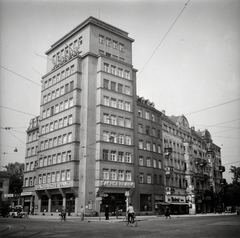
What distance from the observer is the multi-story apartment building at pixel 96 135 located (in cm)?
4791

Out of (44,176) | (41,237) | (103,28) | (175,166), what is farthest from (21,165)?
(41,237)

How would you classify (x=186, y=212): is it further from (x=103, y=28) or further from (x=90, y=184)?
(x=103, y=28)

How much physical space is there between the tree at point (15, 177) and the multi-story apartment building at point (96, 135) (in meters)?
22.2

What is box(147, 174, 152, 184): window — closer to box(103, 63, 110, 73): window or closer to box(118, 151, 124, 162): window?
box(118, 151, 124, 162): window

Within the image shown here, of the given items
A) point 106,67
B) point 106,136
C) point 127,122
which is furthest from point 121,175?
point 106,67

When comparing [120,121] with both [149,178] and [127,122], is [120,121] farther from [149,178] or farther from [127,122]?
[149,178]

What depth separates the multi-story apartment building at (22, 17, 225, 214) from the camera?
157 feet

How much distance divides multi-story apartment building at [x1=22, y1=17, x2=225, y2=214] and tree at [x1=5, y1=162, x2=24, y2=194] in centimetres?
2218

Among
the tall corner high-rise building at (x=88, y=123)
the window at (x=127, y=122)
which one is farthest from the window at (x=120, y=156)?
the window at (x=127, y=122)

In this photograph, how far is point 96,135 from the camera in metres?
48.9

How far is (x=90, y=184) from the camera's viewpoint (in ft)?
152

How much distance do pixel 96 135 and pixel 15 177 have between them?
47194 millimetres

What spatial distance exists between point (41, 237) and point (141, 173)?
134 feet

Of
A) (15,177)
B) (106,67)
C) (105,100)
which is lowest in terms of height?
(15,177)
